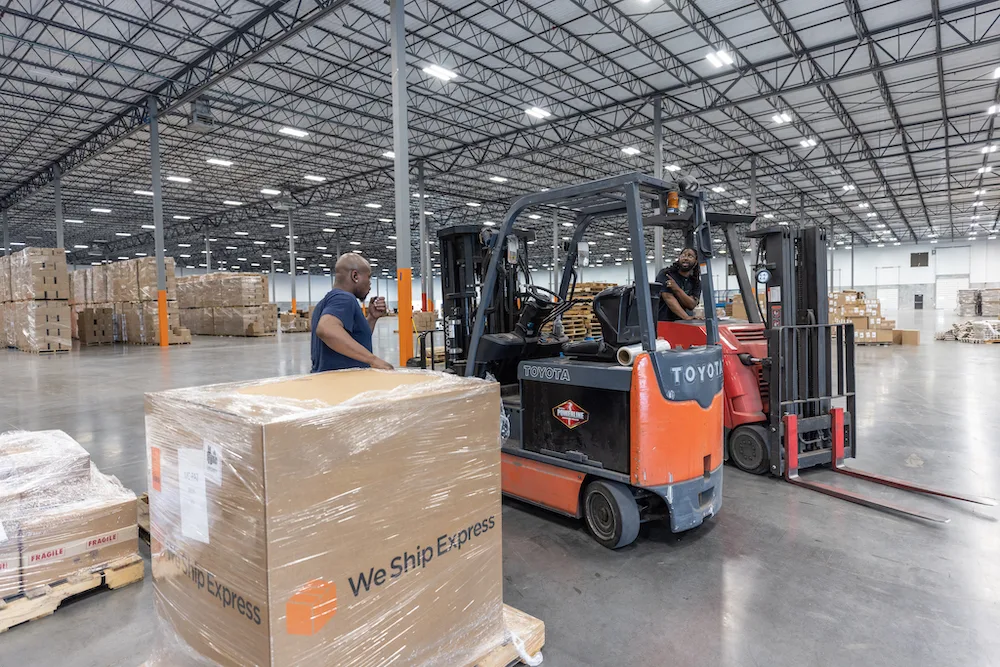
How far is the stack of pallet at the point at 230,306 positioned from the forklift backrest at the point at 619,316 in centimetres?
1996

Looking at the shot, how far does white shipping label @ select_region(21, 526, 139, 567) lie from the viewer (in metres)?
2.49

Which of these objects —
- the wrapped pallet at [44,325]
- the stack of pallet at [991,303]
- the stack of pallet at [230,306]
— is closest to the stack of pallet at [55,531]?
the wrapped pallet at [44,325]

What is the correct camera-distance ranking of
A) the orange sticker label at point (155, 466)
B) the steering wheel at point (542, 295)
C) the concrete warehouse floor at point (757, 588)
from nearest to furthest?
1. the orange sticker label at point (155, 466)
2. the concrete warehouse floor at point (757, 588)
3. the steering wheel at point (542, 295)

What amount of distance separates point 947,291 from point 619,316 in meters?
47.3

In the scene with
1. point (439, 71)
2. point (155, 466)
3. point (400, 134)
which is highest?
point (439, 71)

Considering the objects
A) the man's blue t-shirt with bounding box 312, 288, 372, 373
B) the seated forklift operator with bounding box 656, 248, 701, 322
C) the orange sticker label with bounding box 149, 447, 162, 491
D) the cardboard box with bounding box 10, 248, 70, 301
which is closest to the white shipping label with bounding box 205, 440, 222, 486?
the orange sticker label with bounding box 149, 447, 162, 491

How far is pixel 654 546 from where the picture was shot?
3182mm

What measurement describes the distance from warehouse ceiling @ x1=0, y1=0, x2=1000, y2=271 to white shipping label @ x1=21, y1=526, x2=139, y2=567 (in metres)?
3.84

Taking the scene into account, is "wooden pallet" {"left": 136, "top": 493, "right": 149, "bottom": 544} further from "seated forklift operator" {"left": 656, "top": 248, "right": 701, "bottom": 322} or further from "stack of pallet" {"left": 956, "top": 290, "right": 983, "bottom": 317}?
"stack of pallet" {"left": 956, "top": 290, "right": 983, "bottom": 317}

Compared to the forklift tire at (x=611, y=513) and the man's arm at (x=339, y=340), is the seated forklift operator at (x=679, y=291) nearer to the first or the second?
the forklift tire at (x=611, y=513)

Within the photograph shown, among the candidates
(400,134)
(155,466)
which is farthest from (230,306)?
(155,466)

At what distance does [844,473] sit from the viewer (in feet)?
14.4

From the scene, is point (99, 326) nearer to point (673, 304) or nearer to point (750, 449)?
point (673, 304)

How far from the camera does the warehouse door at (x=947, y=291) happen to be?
1533 inches
